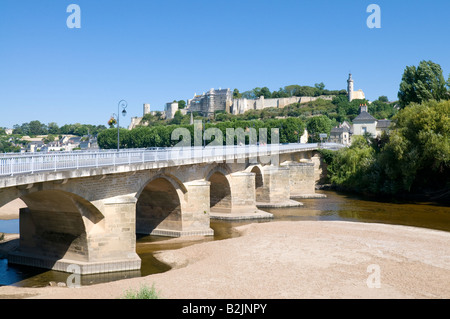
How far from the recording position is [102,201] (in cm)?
1708

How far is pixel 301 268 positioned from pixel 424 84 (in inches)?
1460

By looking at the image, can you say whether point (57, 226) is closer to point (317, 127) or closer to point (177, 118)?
point (317, 127)

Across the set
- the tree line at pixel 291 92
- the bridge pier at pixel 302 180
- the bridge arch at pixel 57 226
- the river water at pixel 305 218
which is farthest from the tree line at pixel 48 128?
the bridge arch at pixel 57 226

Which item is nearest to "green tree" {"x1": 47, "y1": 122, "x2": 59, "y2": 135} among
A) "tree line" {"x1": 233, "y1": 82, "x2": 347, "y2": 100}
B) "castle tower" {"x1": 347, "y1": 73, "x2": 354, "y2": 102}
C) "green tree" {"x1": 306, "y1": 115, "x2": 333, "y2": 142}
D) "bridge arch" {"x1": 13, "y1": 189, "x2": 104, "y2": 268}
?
"tree line" {"x1": 233, "y1": 82, "x2": 347, "y2": 100}

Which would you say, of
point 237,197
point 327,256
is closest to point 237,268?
point 327,256

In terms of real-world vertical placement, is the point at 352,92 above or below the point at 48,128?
above

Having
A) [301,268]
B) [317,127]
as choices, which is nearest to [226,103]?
[317,127]

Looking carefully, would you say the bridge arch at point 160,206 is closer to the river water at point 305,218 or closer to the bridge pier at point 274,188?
the river water at point 305,218

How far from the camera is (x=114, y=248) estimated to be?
1720 centimetres

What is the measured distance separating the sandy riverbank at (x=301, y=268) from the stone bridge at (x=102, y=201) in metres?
2.72

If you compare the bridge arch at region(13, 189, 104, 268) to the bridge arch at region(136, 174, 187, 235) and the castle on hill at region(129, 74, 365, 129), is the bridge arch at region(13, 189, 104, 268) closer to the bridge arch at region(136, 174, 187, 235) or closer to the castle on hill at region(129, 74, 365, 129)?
the bridge arch at region(136, 174, 187, 235)

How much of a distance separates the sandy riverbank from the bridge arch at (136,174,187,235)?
410 centimetres

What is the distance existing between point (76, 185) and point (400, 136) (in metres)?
31.3

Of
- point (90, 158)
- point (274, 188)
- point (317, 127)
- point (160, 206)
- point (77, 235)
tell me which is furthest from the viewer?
point (317, 127)
